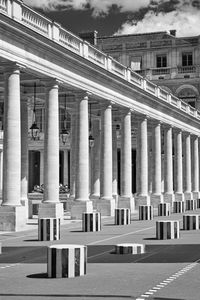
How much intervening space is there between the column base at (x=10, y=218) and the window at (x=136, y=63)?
194ft

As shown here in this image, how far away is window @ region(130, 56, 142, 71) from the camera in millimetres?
84562

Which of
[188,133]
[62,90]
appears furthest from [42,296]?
[188,133]

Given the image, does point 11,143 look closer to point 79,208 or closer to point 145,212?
point 79,208

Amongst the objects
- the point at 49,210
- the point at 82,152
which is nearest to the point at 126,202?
the point at 82,152

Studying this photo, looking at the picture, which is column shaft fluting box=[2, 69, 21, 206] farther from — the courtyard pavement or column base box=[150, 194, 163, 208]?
column base box=[150, 194, 163, 208]

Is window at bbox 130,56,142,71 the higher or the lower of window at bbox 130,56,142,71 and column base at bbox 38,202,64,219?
the higher

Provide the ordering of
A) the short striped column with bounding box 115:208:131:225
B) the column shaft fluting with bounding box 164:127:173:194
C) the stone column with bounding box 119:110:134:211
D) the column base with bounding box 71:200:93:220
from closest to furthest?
the short striped column with bounding box 115:208:131:225, the column base with bounding box 71:200:93:220, the stone column with bounding box 119:110:134:211, the column shaft fluting with bounding box 164:127:173:194

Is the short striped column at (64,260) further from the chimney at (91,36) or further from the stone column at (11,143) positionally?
the chimney at (91,36)

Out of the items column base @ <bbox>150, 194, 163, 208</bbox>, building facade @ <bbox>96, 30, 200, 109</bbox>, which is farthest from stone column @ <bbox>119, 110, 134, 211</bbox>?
building facade @ <bbox>96, 30, 200, 109</bbox>

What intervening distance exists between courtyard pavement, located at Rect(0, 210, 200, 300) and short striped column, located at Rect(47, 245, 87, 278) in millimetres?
242

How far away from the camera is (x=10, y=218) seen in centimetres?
2748

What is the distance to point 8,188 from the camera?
92.3 ft

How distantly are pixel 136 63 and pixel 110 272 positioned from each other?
72.4 m

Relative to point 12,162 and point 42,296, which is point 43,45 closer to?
point 12,162
